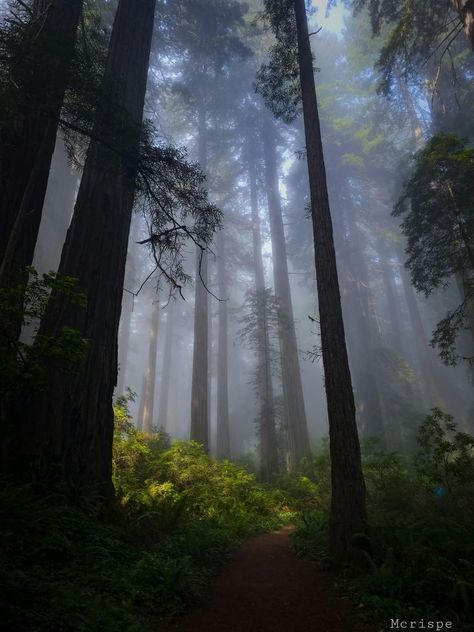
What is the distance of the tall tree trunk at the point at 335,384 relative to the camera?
5.49 metres

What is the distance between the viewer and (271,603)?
4.32 m

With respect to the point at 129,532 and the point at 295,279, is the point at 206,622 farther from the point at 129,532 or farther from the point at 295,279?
the point at 295,279

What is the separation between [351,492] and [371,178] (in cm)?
2832

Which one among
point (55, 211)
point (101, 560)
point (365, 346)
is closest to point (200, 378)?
point (101, 560)

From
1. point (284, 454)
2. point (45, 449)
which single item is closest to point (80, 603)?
point (45, 449)

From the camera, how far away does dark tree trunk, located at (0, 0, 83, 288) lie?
5.08 m

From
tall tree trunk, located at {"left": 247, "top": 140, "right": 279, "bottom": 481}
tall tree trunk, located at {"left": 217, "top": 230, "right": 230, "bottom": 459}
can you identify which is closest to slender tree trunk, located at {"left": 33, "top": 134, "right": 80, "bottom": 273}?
tall tree trunk, located at {"left": 217, "top": 230, "right": 230, "bottom": 459}

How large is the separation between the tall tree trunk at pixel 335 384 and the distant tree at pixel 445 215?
4.07 metres

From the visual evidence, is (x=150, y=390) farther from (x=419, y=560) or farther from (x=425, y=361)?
Result: (x=419, y=560)

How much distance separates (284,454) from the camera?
702 inches

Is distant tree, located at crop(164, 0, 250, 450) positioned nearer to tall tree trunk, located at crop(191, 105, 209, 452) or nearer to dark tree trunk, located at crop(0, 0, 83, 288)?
tall tree trunk, located at crop(191, 105, 209, 452)

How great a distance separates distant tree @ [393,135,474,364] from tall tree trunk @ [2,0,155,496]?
7.68 metres

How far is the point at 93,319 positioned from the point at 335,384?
4.12 m

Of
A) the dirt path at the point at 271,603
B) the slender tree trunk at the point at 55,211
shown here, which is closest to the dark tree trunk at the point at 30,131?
the dirt path at the point at 271,603
